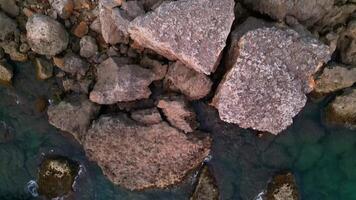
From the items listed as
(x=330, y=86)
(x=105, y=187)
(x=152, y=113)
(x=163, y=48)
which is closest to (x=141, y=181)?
(x=105, y=187)

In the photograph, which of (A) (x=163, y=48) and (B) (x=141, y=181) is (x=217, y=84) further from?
(B) (x=141, y=181)

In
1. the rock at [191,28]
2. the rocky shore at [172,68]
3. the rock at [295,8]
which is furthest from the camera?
the rock at [295,8]

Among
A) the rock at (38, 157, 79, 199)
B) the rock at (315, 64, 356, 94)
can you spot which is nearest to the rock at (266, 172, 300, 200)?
the rock at (315, 64, 356, 94)

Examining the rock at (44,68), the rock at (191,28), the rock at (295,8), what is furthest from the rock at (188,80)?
the rock at (44,68)

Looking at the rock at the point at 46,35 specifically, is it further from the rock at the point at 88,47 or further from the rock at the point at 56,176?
the rock at the point at 56,176

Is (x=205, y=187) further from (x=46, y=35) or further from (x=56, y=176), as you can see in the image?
(x=46, y=35)

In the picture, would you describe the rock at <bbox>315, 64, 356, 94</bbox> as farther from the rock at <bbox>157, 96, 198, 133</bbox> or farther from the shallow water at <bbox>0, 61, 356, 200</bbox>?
the rock at <bbox>157, 96, 198, 133</bbox>
